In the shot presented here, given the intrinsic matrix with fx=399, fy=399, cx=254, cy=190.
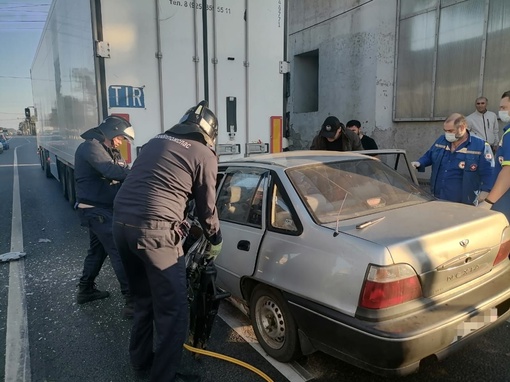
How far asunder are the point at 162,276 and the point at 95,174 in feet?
5.91

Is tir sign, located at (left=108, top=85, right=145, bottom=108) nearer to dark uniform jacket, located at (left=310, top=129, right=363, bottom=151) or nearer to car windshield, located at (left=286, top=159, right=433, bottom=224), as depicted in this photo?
dark uniform jacket, located at (left=310, top=129, right=363, bottom=151)

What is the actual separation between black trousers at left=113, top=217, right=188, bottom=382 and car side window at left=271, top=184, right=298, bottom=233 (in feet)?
2.34

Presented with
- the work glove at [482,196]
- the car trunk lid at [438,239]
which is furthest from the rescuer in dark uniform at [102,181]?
the work glove at [482,196]

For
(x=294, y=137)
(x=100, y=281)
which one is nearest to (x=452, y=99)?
(x=294, y=137)

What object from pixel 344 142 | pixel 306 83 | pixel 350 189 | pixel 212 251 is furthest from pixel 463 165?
pixel 306 83

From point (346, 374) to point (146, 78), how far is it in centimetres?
430

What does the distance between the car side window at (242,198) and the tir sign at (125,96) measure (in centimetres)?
244

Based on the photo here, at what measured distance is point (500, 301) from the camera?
255 cm

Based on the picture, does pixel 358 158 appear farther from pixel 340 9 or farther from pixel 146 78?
pixel 340 9

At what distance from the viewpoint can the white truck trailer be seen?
5086mm

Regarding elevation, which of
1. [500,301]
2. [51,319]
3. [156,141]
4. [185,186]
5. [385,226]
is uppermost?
[156,141]

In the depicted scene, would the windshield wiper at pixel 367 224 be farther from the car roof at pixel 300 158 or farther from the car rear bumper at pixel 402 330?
the car roof at pixel 300 158

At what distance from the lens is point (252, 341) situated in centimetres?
316

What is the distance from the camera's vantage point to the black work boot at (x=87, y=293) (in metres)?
3.98
